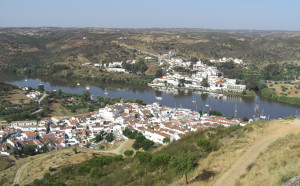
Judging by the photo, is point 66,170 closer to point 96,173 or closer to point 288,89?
point 96,173

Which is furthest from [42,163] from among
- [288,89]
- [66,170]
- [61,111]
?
[288,89]

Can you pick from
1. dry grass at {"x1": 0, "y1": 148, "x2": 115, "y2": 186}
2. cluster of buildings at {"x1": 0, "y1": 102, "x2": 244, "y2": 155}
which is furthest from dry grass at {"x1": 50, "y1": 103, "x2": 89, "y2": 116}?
dry grass at {"x1": 0, "y1": 148, "x2": 115, "y2": 186}

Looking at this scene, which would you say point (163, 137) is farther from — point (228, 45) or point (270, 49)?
point (270, 49)

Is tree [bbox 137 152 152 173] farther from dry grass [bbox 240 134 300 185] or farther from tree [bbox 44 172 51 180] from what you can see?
tree [bbox 44 172 51 180]

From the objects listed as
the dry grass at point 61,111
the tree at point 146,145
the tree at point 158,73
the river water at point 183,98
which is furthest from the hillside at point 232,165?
the tree at point 158,73

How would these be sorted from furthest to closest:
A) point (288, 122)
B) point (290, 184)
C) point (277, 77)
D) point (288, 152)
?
point (277, 77) < point (288, 122) < point (288, 152) < point (290, 184)

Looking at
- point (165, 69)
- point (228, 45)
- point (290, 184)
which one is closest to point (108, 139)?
point (290, 184)
